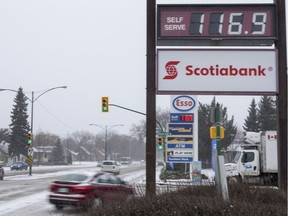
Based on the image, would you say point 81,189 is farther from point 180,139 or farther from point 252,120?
point 252,120

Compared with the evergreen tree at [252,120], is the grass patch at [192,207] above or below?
below

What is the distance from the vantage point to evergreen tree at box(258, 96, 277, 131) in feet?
215

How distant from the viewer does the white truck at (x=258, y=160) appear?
991 inches

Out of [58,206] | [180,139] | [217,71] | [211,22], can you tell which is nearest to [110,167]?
[180,139]

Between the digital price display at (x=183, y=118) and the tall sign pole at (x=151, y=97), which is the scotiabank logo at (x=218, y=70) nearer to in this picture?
the tall sign pole at (x=151, y=97)

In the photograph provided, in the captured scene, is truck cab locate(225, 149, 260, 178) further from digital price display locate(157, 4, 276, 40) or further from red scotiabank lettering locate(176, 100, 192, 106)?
digital price display locate(157, 4, 276, 40)

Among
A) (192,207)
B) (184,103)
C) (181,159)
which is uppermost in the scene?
(184,103)

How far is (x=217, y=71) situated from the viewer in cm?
1162

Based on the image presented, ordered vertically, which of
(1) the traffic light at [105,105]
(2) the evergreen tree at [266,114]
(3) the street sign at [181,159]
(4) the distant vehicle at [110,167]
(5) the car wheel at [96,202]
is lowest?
(4) the distant vehicle at [110,167]

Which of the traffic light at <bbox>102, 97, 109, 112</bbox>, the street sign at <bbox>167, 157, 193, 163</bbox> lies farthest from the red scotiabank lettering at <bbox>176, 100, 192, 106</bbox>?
the traffic light at <bbox>102, 97, 109, 112</bbox>

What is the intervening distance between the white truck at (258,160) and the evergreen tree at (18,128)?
55872mm

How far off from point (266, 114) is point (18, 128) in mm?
42991

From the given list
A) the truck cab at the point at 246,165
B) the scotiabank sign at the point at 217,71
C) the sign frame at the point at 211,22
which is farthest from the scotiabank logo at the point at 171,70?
the truck cab at the point at 246,165

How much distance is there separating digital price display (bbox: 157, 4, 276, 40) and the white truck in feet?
→ 48.6
